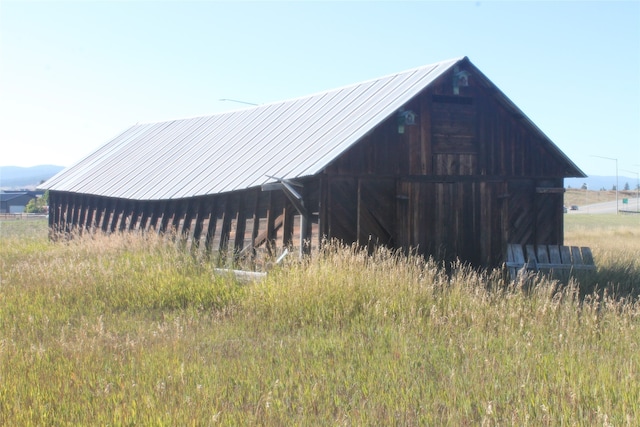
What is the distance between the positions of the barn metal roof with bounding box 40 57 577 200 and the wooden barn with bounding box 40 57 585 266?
6cm

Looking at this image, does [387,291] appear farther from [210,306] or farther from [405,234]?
[405,234]

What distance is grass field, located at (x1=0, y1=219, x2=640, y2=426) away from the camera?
6098mm

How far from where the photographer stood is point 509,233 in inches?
652

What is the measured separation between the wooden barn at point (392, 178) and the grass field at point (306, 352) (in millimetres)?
2855

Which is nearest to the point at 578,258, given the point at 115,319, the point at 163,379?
the point at 115,319

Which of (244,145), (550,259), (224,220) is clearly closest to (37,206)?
(244,145)

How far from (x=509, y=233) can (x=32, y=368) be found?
11.4 metres

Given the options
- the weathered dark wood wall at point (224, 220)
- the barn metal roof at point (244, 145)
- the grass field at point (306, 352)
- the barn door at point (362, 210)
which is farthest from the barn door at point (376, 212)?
the grass field at point (306, 352)

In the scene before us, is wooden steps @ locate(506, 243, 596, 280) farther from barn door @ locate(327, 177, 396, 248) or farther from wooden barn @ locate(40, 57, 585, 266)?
barn door @ locate(327, 177, 396, 248)

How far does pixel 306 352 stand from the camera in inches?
311

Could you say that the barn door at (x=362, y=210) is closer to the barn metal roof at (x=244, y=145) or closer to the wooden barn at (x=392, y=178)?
the wooden barn at (x=392, y=178)

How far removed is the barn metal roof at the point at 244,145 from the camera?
15.2 m

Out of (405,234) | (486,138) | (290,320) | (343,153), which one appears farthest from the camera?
(486,138)

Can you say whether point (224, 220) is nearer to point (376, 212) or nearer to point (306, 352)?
point (376, 212)
